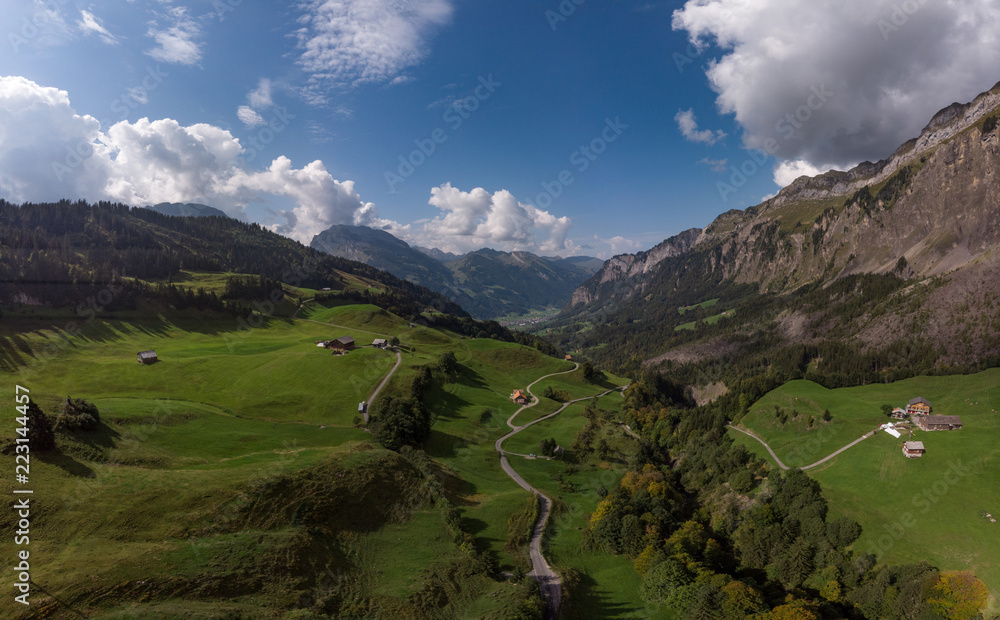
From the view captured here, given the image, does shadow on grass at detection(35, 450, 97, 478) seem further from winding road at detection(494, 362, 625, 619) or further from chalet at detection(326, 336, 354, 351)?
chalet at detection(326, 336, 354, 351)

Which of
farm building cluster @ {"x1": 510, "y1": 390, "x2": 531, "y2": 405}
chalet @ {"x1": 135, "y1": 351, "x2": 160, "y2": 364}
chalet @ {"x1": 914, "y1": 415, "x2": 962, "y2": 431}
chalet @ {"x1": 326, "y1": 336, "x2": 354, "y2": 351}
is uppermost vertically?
chalet @ {"x1": 326, "y1": 336, "x2": 354, "y2": 351}

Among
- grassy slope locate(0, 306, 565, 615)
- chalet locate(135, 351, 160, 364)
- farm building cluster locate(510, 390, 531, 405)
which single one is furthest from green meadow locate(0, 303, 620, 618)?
farm building cluster locate(510, 390, 531, 405)

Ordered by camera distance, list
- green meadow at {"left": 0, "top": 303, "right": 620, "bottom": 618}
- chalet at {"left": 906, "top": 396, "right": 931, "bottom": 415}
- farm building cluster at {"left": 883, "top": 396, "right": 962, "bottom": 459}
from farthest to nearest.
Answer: chalet at {"left": 906, "top": 396, "right": 931, "bottom": 415}
farm building cluster at {"left": 883, "top": 396, "right": 962, "bottom": 459}
green meadow at {"left": 0, "top": 303, "right": 620, "bottom": 618}

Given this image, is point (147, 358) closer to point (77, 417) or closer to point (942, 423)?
point (77, 417)

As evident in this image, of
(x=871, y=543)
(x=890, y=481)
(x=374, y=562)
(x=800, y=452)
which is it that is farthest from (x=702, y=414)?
(x=374, y=562)

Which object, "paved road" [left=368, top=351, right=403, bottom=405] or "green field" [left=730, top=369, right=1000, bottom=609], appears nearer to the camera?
"green field" [left=730, top=369, right=1000, bottom=609]

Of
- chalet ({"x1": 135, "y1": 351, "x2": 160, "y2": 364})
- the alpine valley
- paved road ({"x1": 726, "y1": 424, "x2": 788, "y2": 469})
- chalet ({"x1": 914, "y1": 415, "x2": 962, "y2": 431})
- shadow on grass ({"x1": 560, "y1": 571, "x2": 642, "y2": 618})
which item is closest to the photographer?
the alpine valley

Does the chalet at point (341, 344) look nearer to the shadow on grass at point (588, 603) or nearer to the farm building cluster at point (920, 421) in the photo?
the shadow on grass at point (588, 603)

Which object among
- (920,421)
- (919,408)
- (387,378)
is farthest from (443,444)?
(919,408)

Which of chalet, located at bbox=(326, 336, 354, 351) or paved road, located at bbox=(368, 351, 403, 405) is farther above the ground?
chalet, located at bbox=(326, 336, 354, 351)
